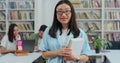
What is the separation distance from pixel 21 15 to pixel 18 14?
0.26ft

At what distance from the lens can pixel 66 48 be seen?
63.4 inches

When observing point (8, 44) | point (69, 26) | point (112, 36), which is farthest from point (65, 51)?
point (112, 36)

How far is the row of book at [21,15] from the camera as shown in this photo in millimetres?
6023

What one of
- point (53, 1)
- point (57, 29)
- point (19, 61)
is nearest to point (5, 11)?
point (53, 1)

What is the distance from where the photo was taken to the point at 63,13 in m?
1.67

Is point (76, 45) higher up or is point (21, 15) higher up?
point (21, 15)

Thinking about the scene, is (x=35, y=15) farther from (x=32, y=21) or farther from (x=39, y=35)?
(x=39, y=35)

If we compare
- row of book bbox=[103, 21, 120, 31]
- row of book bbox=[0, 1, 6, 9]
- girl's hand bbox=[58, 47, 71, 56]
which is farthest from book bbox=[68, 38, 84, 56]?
row of book bbox=[0, 1, 6, 9]

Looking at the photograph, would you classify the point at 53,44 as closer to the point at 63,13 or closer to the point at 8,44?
the point at 63,13

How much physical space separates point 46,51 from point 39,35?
3.21m

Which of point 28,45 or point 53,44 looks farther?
point 28,45

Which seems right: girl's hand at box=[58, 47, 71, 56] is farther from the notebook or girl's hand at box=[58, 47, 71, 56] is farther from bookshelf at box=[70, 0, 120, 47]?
bookshelf at box=[70, 0, 120, 47]

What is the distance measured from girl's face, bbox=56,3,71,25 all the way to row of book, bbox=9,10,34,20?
439 cm

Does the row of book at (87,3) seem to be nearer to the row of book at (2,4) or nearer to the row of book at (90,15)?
the row of book at (90,15)
